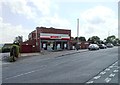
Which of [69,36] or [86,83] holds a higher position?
[69,36]

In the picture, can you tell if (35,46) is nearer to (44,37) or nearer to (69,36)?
(44,37)

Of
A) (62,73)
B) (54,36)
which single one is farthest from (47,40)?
(62,73)

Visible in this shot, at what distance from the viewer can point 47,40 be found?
57250 mm

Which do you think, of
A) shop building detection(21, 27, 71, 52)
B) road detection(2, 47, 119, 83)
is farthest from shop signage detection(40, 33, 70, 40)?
road detection(2, 47, 119, 83)

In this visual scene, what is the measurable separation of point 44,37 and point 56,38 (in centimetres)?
407

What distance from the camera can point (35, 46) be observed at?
53.8 m

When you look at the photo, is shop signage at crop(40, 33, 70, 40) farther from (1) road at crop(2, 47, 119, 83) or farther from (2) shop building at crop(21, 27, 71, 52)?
(1) road at crop(2, 47, 119, 83)

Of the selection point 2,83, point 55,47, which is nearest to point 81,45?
point 55,47

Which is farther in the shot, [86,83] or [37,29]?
[37,29]

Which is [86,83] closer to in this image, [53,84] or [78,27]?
[53,84]

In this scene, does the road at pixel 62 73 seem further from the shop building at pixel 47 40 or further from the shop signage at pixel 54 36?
the shop signage at pixel 54 36

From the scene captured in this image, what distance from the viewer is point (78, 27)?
2744 inches

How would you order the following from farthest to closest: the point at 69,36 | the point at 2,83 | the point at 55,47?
1. the point at 69,36
2. the point at 55,47
3. the point at 2,83

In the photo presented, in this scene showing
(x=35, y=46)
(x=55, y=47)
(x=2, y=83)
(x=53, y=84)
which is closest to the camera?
(x=53, y=84)
